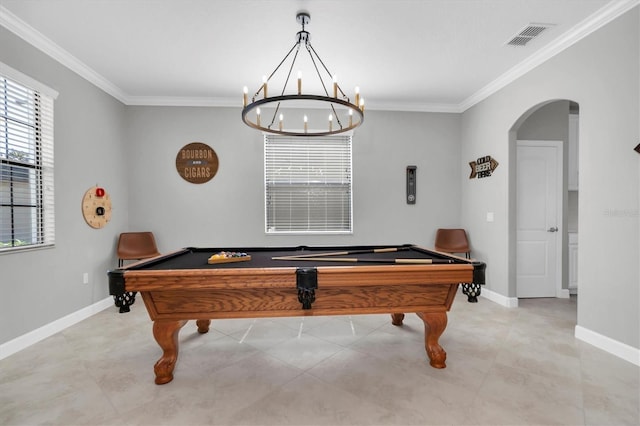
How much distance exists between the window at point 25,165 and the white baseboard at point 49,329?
31.3 inches

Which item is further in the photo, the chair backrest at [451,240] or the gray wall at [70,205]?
the chair backrest at [451,240]

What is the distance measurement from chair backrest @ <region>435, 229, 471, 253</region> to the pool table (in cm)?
225

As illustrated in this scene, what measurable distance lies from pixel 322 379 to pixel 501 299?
9.35 ft

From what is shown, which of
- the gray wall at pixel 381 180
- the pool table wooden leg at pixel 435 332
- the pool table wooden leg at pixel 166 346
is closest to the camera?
the pool table wooden leg at pixel 166 346

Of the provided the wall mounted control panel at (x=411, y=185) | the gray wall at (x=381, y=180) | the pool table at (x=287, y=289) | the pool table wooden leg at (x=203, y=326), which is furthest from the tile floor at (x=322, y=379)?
the wall mounted control panel at (x=411, y=185)

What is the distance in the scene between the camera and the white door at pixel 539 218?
395 cm

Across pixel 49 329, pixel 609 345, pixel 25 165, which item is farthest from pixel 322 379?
pixel 25 165

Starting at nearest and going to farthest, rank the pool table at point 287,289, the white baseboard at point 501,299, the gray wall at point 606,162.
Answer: the pool table at point 287,289
the gray wall at point 606,162
the white baseboard at point 501,299

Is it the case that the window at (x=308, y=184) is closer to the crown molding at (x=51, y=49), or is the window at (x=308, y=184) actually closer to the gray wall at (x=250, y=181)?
the gray wall at (x=250, y=181)

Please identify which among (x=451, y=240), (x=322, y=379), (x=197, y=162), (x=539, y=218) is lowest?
(x=322, y=379)

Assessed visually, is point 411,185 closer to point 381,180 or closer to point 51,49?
point 381,180

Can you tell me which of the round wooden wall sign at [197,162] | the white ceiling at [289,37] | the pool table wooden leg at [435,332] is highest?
the white ceiling at [289,37]

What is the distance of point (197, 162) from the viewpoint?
4.31 metres

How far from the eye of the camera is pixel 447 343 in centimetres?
264
